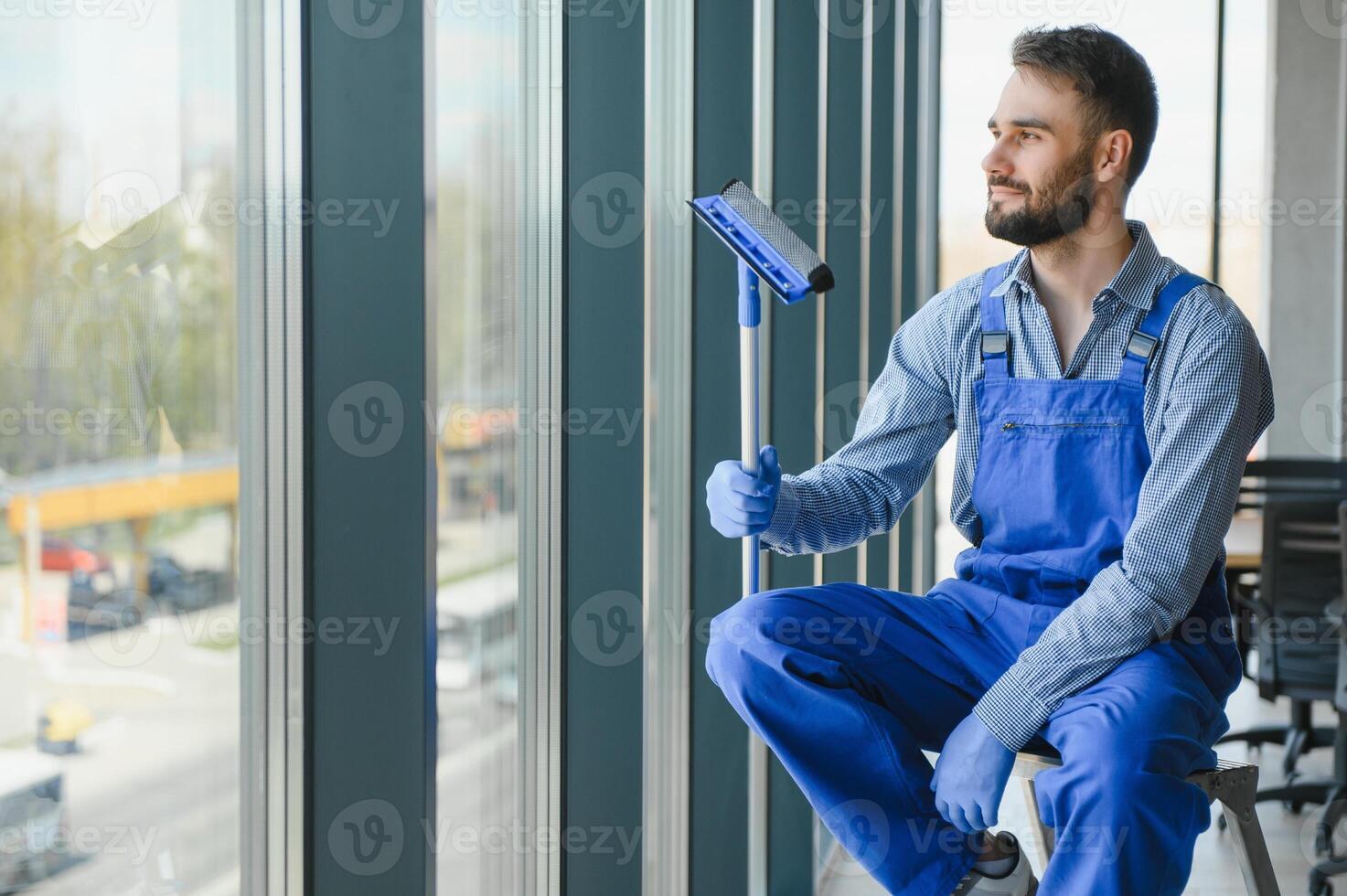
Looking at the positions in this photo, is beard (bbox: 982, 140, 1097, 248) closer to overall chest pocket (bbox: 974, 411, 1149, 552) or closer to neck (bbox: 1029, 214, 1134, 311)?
neck (bbox: 1029, 214, 1134, 311)

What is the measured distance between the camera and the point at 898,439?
5.61ft

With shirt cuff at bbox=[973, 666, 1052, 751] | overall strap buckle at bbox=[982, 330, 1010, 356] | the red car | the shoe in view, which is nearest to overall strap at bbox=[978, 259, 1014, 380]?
overall strap buckle at bbox=[982, 330, 1010, 356]

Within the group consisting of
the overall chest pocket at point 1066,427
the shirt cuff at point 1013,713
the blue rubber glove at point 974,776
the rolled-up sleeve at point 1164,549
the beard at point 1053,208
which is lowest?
the blue rubber glove at point 974,776

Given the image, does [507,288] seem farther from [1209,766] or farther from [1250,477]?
[1250,477]

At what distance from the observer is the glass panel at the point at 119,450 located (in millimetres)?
829

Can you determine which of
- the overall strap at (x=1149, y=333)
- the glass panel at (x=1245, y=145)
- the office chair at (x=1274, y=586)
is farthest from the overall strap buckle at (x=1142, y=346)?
the glass panel at (x=1245, y=145)

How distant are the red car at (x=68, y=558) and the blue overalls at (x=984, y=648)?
30.3 inches

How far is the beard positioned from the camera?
1.62 metres

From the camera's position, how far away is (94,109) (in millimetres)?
892

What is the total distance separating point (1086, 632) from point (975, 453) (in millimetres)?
327

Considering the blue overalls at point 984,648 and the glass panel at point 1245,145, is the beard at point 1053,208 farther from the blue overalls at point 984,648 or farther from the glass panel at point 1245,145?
the glass panel at point 1245,145

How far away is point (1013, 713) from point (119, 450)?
943 millimetres

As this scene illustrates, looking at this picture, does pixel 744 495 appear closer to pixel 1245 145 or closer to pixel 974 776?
pixel 974 776

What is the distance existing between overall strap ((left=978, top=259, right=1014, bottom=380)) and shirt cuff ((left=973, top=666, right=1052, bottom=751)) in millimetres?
411
